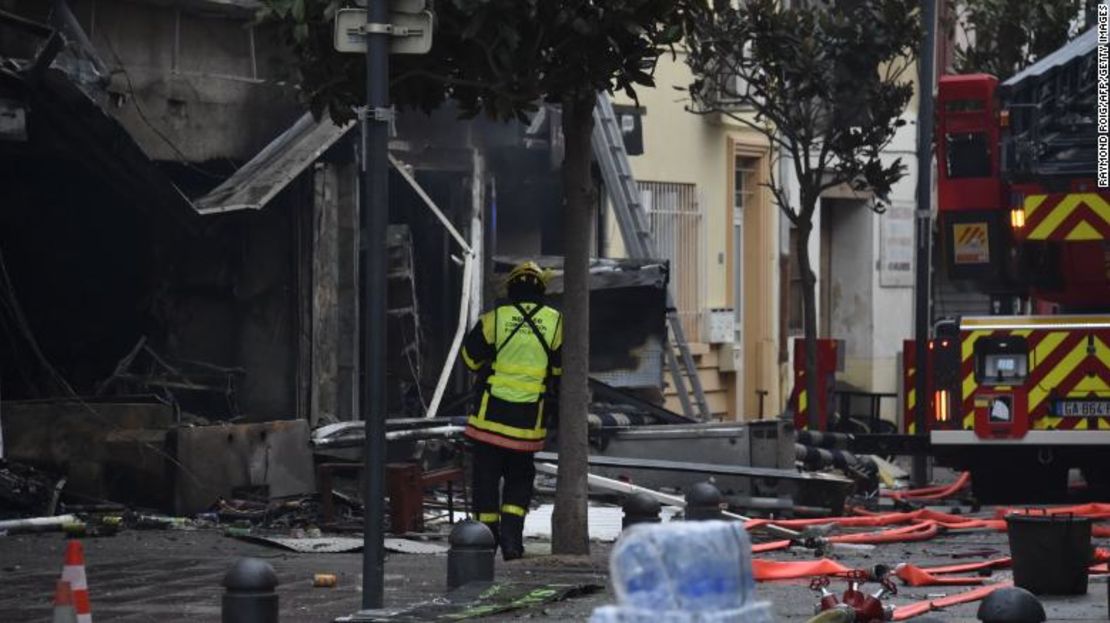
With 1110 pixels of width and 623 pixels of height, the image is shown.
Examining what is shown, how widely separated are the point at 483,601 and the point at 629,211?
1281 cm

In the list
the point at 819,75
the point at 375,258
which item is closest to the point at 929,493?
the point at 819,75

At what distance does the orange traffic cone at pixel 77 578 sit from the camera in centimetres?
742

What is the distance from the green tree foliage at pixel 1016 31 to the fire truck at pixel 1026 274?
6.68 metres

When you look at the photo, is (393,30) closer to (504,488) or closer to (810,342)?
(504,488)

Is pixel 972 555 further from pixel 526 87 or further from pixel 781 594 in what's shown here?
pixel 526 87

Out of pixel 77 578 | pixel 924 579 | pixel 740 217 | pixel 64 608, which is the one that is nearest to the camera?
pixel 64 608

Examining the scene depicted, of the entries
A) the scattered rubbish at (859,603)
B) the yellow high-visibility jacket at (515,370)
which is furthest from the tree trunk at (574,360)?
the scattered rubbish at (859,603)

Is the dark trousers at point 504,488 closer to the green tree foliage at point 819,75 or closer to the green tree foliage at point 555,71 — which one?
the green tree foliage at point 555,71

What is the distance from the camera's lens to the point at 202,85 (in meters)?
17.7

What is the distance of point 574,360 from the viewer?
467 inches

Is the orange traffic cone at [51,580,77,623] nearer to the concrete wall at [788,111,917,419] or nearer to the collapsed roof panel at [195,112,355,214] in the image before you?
the collapsed roof panel at [195,112,355,214]

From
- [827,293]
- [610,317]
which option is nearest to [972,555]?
[610,317]

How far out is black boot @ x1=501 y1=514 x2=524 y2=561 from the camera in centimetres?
1198

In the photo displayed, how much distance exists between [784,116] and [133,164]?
677cm
